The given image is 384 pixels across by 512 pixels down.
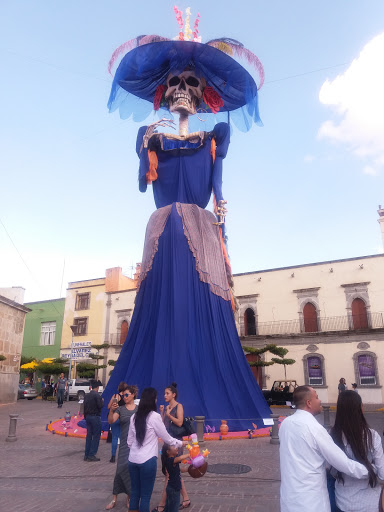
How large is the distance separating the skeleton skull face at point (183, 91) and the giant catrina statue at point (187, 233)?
0.11ft

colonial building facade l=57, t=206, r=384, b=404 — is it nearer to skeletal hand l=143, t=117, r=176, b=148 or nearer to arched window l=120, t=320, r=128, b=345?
arched window l=120, t=320, r=128, b=345

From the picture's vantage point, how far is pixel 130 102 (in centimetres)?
1471

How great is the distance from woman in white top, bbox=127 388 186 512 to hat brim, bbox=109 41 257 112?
11432mm

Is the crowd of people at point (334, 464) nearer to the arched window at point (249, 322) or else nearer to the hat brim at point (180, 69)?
the hat brim at point (180, 69)

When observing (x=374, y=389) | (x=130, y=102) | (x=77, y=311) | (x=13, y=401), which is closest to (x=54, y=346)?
(x=77, y=311)

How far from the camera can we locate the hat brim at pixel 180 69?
41.7 ft

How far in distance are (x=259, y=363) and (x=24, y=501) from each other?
21645mm

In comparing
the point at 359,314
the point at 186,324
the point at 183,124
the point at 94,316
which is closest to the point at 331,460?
the point at 186,324

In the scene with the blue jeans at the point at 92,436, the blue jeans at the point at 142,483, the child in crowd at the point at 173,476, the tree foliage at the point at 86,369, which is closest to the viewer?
the blue jeans at the point at 142,483

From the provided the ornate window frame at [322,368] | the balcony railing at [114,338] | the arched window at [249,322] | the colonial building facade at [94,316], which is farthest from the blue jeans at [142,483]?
the balcony railing at [114,338]

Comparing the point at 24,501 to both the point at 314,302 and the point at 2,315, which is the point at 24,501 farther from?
the point at 314,302

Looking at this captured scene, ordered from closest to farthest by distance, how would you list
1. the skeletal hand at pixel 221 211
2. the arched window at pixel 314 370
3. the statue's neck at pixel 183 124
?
the skeletal hand at pixel 221 211 → the statue's neck at pixel 183 124 → the arched window at pixel 314 370

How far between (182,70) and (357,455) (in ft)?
42.2

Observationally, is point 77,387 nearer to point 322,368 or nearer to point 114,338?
point 114,338
